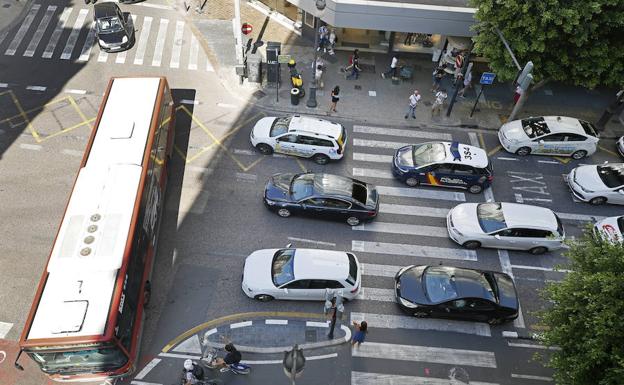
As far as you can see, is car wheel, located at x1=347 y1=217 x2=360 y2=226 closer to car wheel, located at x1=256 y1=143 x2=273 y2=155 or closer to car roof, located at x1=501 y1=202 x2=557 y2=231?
car wheel, located at x1=256 y1=143 x2=273 y2=155

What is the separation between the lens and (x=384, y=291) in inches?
649

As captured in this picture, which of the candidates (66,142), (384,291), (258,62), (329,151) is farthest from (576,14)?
(66,142)

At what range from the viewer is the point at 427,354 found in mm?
14969

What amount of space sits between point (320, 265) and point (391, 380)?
442 centimetres

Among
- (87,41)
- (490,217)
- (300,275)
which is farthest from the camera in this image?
(87,41)

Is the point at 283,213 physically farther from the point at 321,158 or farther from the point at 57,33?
the point at 57,33

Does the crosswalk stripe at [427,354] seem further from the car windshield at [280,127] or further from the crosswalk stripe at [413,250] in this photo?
the car windshield at [280,127]

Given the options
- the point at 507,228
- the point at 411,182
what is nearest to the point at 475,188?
the point at 411,182

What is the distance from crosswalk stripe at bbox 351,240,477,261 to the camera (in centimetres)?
1764

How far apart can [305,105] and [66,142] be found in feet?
39.7

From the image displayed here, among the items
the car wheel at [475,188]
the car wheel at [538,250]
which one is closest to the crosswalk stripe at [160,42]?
the car wheel at [475,188]

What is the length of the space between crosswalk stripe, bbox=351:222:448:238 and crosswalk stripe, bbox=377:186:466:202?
1.72 m

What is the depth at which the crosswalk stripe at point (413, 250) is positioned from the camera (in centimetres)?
1764

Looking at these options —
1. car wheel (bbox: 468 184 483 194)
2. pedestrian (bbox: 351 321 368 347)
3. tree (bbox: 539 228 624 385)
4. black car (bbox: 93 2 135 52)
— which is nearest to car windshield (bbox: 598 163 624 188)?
car wheel (bbox: 468 184 483 194)
